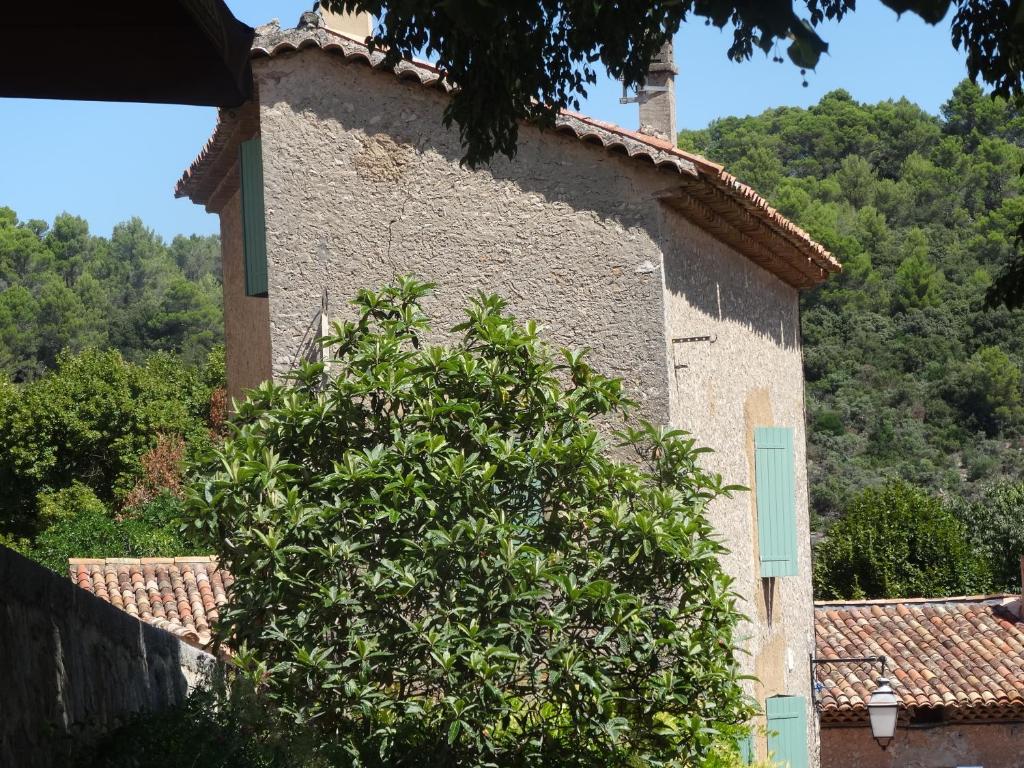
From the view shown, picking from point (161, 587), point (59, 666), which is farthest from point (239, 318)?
point (59, 666)

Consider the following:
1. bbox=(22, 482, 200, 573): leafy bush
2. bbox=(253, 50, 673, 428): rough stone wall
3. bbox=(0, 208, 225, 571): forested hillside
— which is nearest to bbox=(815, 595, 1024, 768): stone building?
bbox=(0, 208, 225, 571): forested hillside

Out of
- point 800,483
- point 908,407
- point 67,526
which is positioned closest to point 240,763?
point 800,483

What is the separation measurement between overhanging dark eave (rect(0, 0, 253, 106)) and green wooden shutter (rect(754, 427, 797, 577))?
9.47m

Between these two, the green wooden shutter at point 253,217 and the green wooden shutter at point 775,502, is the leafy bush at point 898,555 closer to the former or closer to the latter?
the green wooden shutter at point 775,502

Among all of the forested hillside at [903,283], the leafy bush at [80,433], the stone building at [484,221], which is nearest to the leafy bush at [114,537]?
the leafy bush at [80,433]

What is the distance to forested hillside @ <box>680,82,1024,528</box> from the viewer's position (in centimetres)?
4325

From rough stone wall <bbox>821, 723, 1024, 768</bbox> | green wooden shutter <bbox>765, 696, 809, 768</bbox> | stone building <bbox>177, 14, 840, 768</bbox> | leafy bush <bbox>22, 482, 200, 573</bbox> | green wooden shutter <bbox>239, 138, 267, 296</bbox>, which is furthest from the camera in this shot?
leafy bush <bbox>22, 482, 200, 573</bbox>

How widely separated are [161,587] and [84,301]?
46735 millimetres

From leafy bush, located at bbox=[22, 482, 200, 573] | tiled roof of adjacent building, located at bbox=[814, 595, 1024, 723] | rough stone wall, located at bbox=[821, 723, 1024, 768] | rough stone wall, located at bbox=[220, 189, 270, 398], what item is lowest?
rough stone wall, located at bbox=[821, 723, 1024, 768]

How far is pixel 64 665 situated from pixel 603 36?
3.44 m

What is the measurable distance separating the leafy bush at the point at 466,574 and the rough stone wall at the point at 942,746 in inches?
478

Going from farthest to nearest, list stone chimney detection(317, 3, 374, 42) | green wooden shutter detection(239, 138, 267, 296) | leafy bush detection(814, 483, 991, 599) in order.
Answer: leafy bush detection(814, 483, 991, 599) < stone chimney detection(317, 3, 374, 42) < green wooden shutter detection(239, 138, 267, 296)

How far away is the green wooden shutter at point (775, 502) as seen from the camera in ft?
41.3

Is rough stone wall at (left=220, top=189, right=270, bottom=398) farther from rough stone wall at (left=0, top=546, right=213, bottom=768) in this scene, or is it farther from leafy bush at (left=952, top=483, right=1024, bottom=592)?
leafy bush at (left=952, top=483, right=1024, bottom=592)
